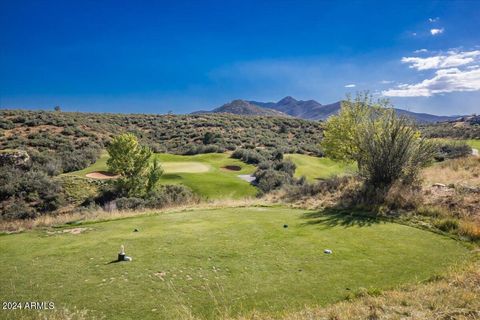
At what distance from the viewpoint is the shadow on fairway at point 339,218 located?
11832 mm

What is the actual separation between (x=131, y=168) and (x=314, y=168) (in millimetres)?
22287

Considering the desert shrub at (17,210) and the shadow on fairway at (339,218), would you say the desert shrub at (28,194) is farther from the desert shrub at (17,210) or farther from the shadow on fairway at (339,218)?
the shadow on fairway at (339,218)

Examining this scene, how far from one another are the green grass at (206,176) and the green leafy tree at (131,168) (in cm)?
261

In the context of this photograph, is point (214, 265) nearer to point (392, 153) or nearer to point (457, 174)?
point (392, 153)

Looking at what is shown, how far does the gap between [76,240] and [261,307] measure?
6738mm

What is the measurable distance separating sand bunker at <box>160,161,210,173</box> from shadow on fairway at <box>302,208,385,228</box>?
21.6 meters

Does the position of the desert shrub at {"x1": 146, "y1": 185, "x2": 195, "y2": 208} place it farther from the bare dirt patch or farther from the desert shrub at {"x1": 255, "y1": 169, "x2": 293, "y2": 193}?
the bare dirt patch

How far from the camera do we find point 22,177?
1089 inches

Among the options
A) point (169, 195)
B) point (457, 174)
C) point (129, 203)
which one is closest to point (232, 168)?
point (169, 195)

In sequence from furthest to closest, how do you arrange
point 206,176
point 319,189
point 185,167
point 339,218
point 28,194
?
1. point 185,167
2. point 206,176
3. point 28,194
4. point 319,189
5. point 339,218

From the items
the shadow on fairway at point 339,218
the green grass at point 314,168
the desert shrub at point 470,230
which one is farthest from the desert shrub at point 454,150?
the desert shrub at point 470,230

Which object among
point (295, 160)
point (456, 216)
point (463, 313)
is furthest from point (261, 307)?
point (295, 160)

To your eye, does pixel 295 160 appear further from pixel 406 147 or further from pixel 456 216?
pixel 456 216

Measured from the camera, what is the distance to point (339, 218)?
42.0 feet
